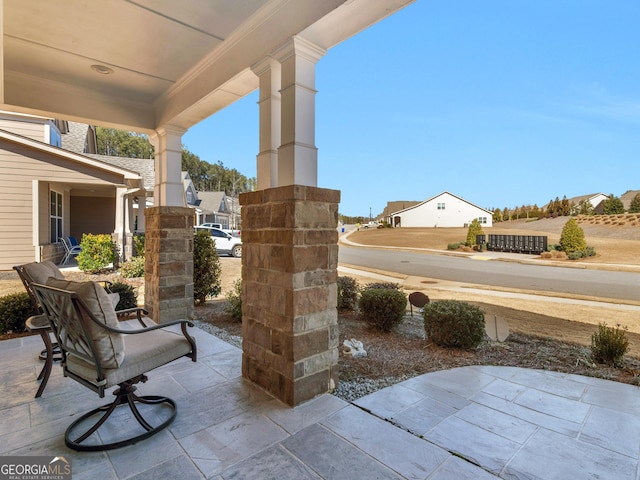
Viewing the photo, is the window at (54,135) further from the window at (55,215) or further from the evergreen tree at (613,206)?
the evergreen tree at (613,206)

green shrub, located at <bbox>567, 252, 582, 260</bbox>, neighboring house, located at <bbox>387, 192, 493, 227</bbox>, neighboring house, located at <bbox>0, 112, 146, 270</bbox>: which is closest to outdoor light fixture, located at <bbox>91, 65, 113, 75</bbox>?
neighboring house, located at <bbox>0, 112, 146, 270</bbox>

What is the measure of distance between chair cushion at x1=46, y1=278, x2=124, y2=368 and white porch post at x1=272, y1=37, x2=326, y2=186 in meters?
1.36

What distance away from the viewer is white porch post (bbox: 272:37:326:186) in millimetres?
2363

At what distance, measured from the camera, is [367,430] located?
1960 mm

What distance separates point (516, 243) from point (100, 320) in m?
20.9

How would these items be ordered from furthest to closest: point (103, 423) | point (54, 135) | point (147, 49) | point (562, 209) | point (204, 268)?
point (562, 209) → point (54, 135) → point (204, 268) → point (147, 49) → point (103, 423)

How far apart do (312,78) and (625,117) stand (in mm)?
26420

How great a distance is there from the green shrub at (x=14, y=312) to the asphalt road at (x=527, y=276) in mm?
10372

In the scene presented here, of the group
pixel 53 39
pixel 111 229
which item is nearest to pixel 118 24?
pixel 53 39

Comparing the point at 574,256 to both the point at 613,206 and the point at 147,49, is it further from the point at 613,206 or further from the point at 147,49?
the point at 147,49

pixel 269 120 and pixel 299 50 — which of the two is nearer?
pixel 299 50

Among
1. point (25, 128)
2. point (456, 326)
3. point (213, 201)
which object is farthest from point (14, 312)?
point (213, 201)

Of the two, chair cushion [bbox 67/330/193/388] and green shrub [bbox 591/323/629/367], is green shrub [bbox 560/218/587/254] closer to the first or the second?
green shrub [bbox 591/323/629/367]

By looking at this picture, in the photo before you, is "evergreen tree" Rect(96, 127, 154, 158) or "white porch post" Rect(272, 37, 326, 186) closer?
"white porch post" Rect(272, 37, 326, 186)
